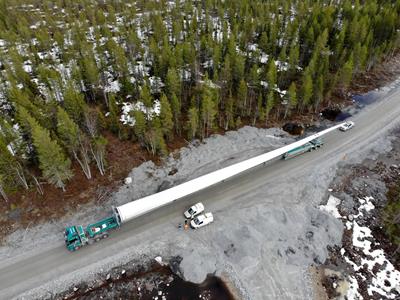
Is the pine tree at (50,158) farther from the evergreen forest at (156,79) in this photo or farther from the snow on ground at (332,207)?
the snow on ground at (332,207)

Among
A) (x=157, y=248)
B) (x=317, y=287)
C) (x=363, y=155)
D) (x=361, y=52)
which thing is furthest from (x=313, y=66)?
(x=157, y=248)

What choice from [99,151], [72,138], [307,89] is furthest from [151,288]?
[307,89]

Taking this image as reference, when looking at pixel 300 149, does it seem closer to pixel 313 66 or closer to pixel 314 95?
pixel 314 95

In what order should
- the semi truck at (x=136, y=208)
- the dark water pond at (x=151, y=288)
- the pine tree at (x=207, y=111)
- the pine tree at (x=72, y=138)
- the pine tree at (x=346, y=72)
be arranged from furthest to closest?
the pine tree at (x=346, y=72) → the pine tree at (x=207, y=111) → the pine tree at (x=72, y=138) → the semi truck at (x=136, y=208) → the dark water pond at (x=151, y=288)

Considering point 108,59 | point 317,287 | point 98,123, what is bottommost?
point 317,287

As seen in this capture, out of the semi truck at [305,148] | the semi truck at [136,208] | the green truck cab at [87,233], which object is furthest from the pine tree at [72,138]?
the semi truck at [305,148]

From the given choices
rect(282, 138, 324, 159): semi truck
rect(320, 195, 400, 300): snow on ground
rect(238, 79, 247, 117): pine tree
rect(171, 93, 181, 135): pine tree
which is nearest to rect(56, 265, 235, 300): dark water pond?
rect(320, 195, 400, 300): snow on ground
